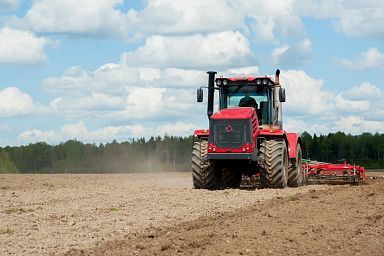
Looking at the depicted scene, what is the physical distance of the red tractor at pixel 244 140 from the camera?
22203mm

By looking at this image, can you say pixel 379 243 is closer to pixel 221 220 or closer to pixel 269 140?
pixel 221 220

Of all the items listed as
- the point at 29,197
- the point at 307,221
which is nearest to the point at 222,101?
the point at 29,197

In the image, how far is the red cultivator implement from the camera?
28078mm

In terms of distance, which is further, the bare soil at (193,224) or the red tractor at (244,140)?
the red tractor at (244,140)

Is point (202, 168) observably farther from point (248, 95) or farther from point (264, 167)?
point (248, 95)

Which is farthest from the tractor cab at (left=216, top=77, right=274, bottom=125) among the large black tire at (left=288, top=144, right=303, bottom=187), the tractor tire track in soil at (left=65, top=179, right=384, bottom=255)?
the tractor tire track in soil at (left=65, top=179, right=384, bottom=255)

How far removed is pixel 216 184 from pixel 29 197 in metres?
5.91

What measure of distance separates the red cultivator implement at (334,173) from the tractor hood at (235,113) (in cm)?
580

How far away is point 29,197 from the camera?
1994cm

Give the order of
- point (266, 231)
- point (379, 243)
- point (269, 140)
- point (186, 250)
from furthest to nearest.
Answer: point (269, 140) → point (266, 231) → point (379, 243) → point (186, 250)

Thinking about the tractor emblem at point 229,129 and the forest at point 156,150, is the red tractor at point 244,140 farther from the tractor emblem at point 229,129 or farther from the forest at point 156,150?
the forest at point 156,150

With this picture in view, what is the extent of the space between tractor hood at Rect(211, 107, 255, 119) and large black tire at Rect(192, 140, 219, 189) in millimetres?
945

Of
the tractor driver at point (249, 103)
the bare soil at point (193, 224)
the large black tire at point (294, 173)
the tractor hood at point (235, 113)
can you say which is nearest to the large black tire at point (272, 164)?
the tractor hood at point (235, 113)

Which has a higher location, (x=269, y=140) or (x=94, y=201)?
(x=269, y=140)
